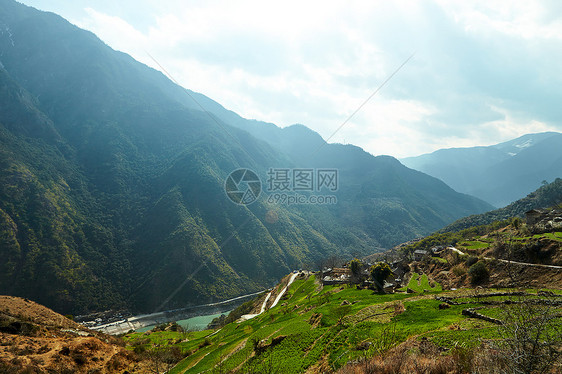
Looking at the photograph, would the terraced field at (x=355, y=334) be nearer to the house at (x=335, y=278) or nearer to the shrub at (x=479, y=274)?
the shrub at (x=479, y=274)

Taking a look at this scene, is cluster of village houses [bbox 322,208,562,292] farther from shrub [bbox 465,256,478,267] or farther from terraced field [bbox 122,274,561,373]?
terraced field [bbox 122,274,561,373]

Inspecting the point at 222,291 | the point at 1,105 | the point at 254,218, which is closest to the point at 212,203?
the point at 254,218

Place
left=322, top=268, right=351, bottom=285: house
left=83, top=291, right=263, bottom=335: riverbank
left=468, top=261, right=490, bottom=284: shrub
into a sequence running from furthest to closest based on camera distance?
left=83, top=291, right=263, bottom=335: riverbank → left=322, top=268, right=351, bottom=285: house → left=468, top=261, right=490, bottom=284: shrub

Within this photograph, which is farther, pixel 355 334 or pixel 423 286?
pixel 423 286

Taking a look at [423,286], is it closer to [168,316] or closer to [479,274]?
[479,274]

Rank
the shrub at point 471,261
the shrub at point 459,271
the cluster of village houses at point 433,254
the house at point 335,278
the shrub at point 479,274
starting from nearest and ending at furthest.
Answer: the shrub at point 479,274 < the shrub at point 471,261 < the shrub at point 459,271 < the cluster of village houses at point 433,254 < the house at point 335,278

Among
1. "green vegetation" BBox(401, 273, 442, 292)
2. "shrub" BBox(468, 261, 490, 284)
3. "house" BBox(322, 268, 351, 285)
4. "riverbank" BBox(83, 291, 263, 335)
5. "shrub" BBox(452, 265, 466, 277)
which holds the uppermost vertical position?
"shrub" BBox(468, 261, 490, 284)

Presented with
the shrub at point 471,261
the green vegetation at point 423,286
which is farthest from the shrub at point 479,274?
the green vegetation at point 423,286

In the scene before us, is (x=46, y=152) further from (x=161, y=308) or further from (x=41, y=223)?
(x=161, y=308)

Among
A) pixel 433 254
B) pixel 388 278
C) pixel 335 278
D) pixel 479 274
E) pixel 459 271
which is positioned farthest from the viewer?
pixel 335 278

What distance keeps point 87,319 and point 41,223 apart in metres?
57.1

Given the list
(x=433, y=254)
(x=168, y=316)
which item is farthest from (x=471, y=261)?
(x=168, y=316)

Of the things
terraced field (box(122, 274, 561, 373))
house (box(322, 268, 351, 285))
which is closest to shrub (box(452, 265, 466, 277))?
terraced field (box(122, 274, 561, 373))

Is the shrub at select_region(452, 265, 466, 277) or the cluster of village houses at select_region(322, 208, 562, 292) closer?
the shrub at select_region(452, 265, 466, 277)
